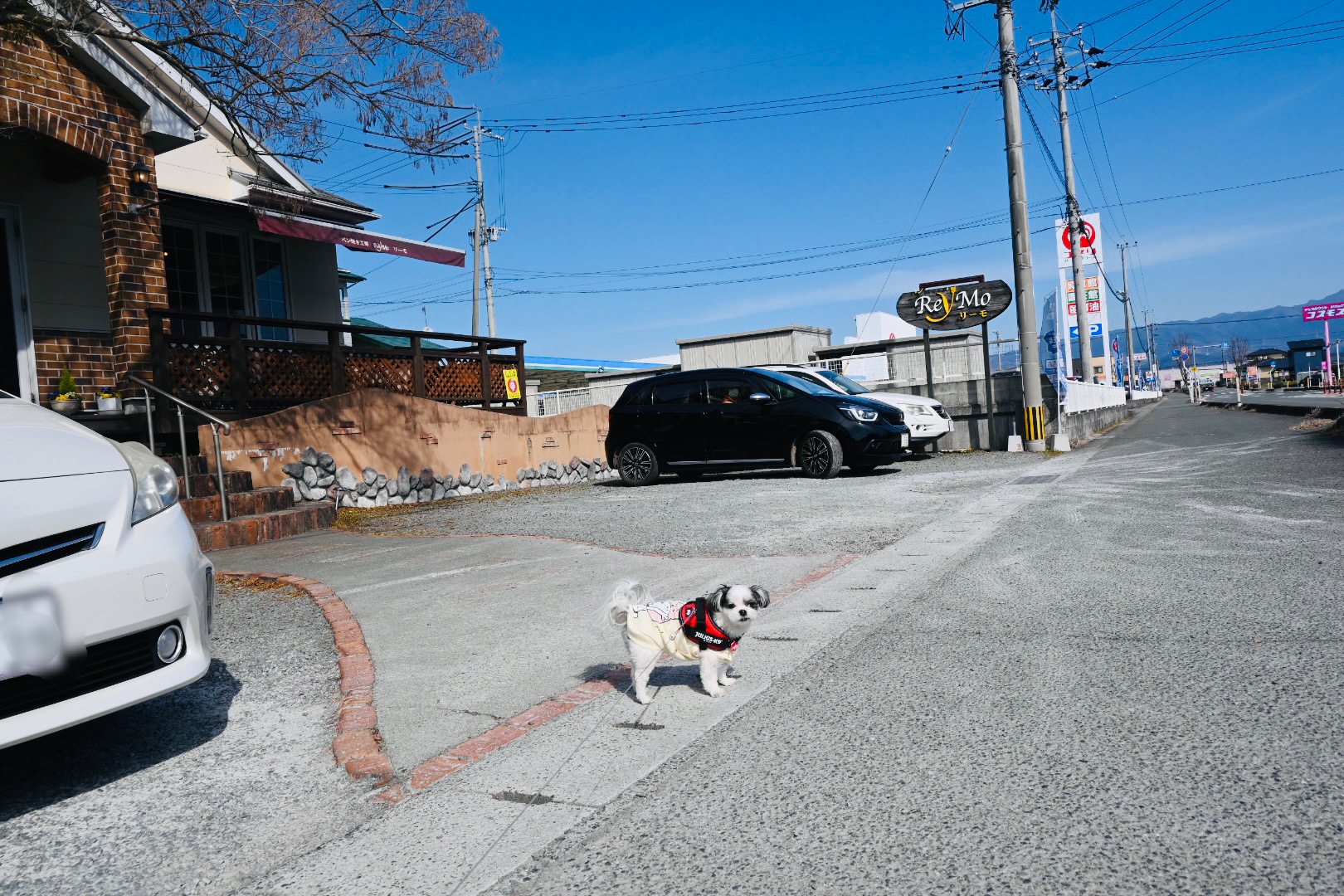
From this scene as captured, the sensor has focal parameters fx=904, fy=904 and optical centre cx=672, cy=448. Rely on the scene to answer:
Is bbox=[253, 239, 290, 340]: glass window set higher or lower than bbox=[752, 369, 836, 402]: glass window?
higher

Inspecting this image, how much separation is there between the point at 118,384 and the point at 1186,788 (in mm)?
10815

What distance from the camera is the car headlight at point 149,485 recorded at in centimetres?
319

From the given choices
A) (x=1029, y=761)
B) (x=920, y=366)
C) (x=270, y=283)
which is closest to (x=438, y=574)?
(x=1029, y=761)

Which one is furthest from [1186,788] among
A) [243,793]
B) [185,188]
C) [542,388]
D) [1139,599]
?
[542,388]

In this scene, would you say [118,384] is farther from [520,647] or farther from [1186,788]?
[1186,788]

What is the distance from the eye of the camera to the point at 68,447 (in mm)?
3221

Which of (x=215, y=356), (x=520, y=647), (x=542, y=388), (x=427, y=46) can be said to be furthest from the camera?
(x=542, y=388)

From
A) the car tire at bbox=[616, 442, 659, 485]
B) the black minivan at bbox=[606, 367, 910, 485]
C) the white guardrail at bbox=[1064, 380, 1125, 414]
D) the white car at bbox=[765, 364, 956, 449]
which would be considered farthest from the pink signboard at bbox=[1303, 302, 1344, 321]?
the car tire at bbox=[616, 442, 659, 485]

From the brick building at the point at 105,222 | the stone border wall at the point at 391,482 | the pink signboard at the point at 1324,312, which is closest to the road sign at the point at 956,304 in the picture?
the stone border wall at the point at 391,482

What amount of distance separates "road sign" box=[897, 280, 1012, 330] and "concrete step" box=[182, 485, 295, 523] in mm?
13484

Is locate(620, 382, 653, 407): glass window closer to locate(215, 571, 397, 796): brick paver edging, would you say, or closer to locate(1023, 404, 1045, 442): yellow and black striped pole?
locate(1023, 404, 1045, 442): yellow and black striped pole

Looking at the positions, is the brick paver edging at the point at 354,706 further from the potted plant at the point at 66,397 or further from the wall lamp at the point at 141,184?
the wall lamp at the point at 141,184

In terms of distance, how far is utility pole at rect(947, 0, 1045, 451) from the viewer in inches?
667

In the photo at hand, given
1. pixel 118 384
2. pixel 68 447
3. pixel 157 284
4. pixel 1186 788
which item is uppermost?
pixel 157 284
